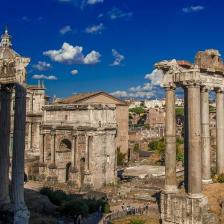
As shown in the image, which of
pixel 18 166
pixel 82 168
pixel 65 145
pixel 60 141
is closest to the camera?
pixel 18 166

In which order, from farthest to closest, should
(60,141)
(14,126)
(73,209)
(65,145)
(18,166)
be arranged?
(65,145)
(60,141)
(73,209)
(14,126)
(18,166)

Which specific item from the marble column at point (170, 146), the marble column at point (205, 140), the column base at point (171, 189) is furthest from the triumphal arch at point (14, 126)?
the marble column at point (205, 140)

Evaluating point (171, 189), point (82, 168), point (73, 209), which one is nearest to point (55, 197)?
point (73, 209)

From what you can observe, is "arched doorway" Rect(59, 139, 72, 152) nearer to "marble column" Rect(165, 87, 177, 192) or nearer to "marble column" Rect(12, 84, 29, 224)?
"marble column" Rect(165, 87, 177, 192)

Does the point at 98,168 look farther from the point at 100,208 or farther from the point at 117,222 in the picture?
the point at 117,222

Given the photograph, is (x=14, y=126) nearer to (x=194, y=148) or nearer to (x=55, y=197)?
(x=194, y=148)

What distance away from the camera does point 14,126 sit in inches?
675

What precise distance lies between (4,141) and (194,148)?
26.9ft

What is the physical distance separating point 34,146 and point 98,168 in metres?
12.0

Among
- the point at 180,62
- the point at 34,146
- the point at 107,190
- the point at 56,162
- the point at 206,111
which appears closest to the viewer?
the point at 180,62

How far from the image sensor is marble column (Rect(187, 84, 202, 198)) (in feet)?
60.4

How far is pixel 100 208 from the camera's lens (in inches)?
1065

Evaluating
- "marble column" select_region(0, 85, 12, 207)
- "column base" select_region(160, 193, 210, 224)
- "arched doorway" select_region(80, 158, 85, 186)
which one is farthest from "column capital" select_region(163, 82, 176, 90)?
"arched doorway" select_region(80, 158, 85, 186)

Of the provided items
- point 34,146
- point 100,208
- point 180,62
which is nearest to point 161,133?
point 34,146
